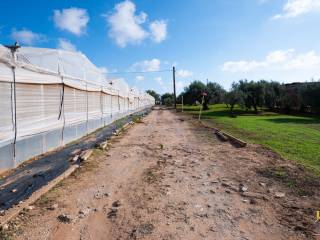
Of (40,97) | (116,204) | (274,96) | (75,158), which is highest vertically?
(274,96)

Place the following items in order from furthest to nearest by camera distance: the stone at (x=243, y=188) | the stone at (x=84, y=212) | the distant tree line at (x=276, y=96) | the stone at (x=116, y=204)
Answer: the distant tree line at (x=276, y=96), the stone at (x=243, y=188), the stone at (x=116, y=204), the stone at (x=84, y=212)

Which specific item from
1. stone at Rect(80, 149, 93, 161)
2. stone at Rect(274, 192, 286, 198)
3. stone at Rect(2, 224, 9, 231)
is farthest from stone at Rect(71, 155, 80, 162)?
stone at Rect(274, 192, 286, 198)

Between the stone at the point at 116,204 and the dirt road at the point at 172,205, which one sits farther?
the stone at the point at 116,204

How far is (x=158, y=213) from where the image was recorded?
4340 millimetres

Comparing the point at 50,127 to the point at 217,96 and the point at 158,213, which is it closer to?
the point at 158,213

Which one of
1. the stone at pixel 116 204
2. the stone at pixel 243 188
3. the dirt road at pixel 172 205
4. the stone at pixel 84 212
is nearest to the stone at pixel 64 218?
the dirt road at pixel 172 205

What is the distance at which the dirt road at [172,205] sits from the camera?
12.3 ft

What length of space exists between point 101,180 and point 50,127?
4.01 meters

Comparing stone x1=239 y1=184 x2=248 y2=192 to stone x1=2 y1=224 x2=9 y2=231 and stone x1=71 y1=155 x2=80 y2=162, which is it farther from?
stone x1=71 y1=155 x2=80 y2=162

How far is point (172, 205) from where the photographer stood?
4.64m

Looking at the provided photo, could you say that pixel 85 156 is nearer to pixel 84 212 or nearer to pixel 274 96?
pixel 84 212

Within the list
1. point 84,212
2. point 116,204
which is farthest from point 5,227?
point 116,204

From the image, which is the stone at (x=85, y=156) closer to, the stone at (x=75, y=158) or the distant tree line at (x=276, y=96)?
the stone at (x=75, y=158)

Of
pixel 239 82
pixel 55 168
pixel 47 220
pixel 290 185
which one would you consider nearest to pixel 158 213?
pixel 47 220
